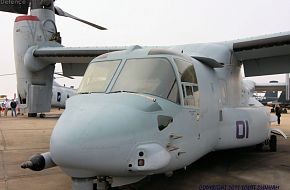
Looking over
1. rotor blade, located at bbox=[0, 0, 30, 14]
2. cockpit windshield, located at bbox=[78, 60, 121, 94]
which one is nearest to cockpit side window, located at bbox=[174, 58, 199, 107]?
cockpit windshield, located at bbox=[78, 60, 121, 94]

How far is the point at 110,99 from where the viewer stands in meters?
3.88

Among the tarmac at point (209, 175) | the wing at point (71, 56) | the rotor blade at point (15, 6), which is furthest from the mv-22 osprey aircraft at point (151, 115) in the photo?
the rotor blade at point (15, 6)

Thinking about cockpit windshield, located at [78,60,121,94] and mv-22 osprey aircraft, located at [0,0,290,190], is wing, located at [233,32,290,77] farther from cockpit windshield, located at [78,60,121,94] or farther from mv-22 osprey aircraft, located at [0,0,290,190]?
cockpit windshield, located at [78,60,121,94]

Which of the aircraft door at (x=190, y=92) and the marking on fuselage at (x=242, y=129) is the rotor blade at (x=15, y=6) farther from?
the aircraft door at (x=190, y=92)

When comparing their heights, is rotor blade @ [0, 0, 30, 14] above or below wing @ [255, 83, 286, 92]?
above

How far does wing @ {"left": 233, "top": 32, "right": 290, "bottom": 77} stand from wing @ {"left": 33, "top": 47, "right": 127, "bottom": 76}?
4099mm

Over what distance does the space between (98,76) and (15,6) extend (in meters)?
11.6

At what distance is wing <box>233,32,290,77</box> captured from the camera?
7656 millimetres

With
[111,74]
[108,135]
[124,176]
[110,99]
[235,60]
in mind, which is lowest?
[124,176]

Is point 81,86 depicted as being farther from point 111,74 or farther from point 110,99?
point 110,99

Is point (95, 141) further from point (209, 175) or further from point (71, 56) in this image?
point (71, 56)

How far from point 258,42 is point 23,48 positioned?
8931 mm

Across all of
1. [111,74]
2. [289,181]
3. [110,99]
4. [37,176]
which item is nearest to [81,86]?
[111,74]

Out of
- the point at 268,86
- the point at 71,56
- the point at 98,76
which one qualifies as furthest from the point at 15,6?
the point at 268,86
